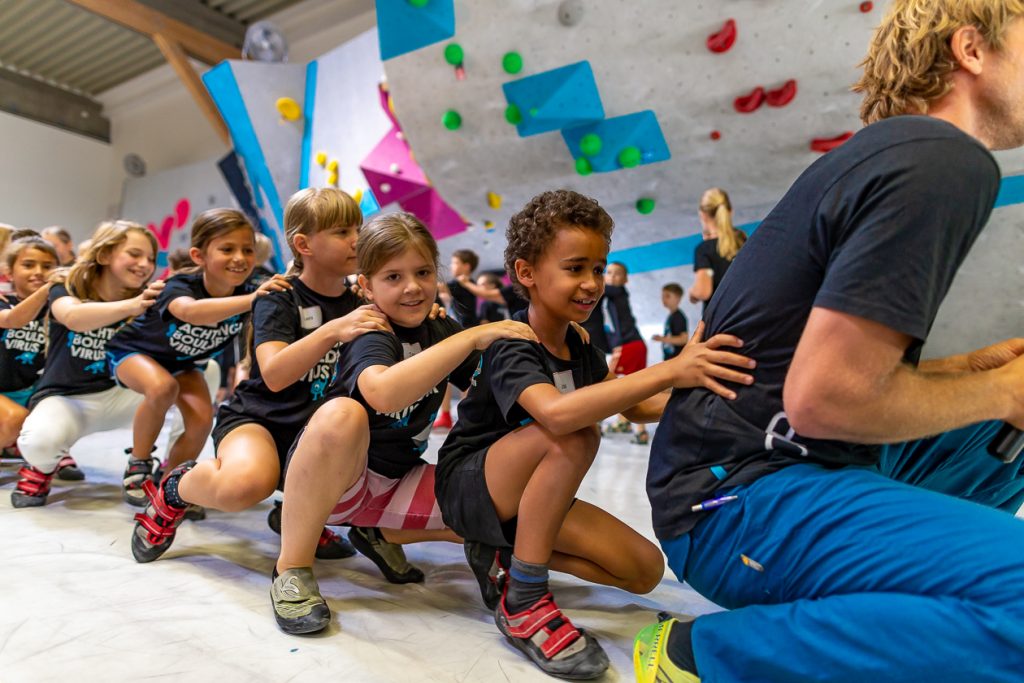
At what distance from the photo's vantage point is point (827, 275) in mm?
763

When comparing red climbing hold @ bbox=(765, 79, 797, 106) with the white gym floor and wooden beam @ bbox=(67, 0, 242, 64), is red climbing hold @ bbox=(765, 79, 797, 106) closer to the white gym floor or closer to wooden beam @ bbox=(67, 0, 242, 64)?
the white gym floor

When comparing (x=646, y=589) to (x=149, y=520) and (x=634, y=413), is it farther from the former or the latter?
(x=149, y=520)

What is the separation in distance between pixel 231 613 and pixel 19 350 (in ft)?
6.02

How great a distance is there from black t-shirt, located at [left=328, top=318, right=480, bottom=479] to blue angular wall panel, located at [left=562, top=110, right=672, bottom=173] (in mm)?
2876

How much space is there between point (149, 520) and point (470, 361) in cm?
84

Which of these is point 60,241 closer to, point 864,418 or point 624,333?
point 624,333

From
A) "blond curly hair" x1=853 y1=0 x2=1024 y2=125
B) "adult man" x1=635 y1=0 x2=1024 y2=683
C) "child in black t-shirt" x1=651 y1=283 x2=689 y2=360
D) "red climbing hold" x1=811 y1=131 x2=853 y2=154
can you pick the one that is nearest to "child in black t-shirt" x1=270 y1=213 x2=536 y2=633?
"adult man" x1=635 y1=0 x2=1024 y2=683

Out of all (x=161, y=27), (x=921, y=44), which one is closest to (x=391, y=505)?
(x=921, y=44)

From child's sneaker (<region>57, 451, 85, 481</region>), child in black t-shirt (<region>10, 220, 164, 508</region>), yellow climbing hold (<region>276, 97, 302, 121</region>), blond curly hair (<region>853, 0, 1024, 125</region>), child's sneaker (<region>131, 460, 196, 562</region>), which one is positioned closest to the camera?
blond curly hair (<region>853, 0, 1024, 125</region>)

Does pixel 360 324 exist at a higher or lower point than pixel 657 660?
higher

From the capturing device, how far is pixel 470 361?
4.91ft

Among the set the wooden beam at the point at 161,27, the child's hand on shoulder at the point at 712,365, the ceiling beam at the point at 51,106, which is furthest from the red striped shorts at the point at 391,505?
the ceiling beam at the point at 51,106

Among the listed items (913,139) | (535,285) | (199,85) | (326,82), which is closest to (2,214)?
(199,85)

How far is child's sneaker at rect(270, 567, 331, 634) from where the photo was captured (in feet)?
3.85
